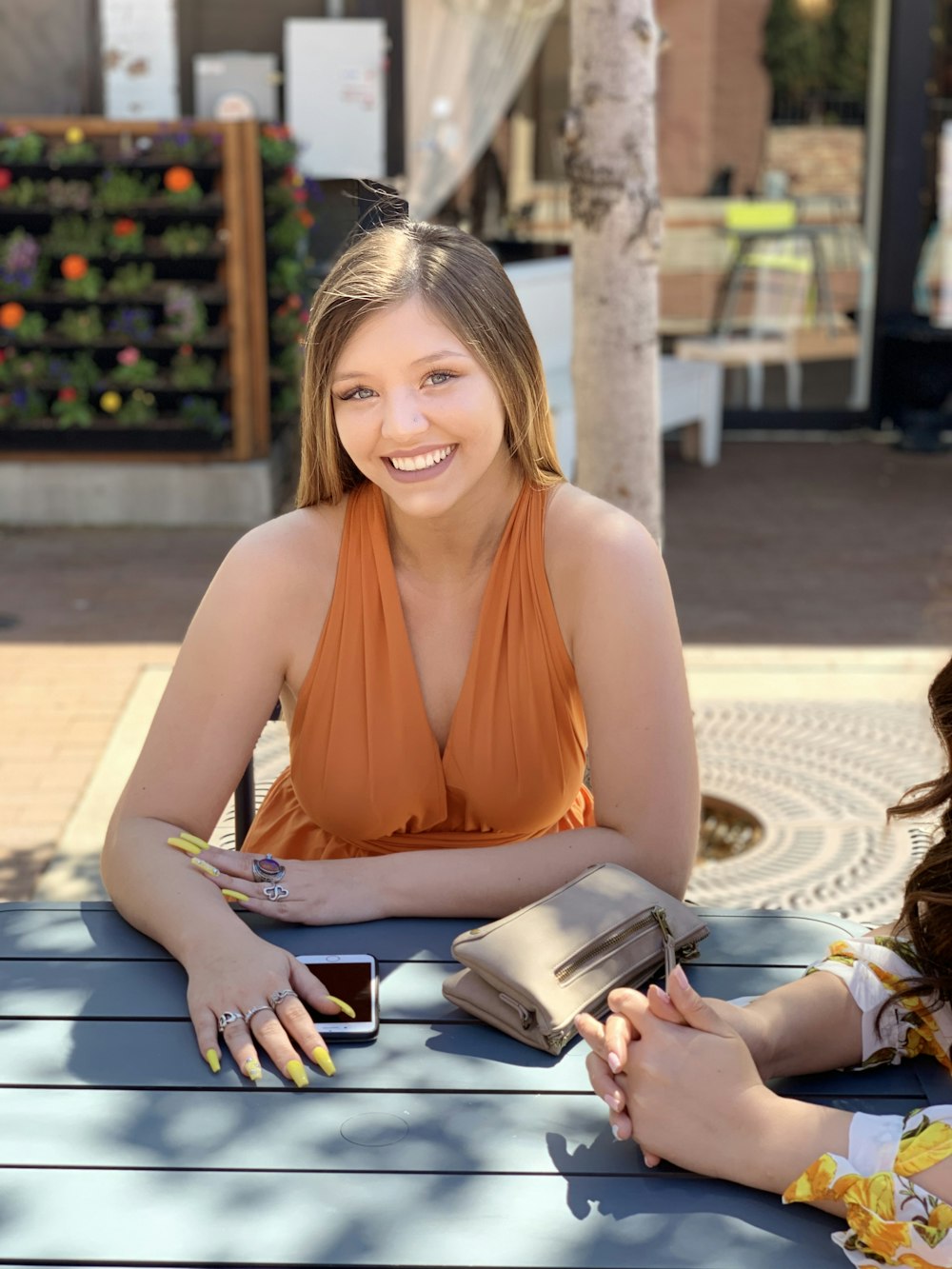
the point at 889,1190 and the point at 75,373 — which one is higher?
the point at 75,373

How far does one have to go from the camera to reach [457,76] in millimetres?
8250

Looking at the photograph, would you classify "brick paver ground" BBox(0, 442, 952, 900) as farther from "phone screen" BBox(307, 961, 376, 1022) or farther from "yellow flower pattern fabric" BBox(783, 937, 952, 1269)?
"yellow flower pattern fabric" BBox(783, 937, 952, 1269)

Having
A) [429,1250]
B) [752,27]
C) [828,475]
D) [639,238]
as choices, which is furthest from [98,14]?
[429,1250]

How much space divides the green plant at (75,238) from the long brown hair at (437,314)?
→ 509cm

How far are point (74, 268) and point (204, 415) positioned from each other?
856mm

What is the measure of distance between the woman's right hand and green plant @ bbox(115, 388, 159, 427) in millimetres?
5691

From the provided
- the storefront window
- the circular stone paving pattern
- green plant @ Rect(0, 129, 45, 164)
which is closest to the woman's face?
the circular stone paving pattern

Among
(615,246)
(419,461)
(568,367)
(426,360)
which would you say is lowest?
(568,367)

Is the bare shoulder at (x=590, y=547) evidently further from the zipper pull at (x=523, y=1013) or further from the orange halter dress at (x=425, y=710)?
the zipper pull at (x=523, y=1013)

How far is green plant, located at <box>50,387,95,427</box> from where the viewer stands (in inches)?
284

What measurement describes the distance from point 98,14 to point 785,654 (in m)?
4.92

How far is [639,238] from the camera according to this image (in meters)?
3.63

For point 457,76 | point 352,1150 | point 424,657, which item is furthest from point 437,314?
point 457,76

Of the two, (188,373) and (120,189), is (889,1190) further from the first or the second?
(120,189)
